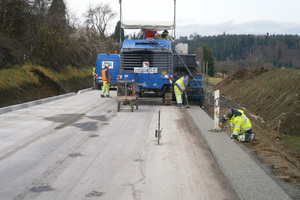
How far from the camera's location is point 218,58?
467 feet

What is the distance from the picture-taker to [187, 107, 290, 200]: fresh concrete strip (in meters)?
6.10

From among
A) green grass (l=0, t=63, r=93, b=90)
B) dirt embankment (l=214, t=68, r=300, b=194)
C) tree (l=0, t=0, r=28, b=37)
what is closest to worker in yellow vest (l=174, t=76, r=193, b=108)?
dirt embankment (l=214, t=68, r=300, b=194)

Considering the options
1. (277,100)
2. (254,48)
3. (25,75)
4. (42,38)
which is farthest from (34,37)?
(254,48)

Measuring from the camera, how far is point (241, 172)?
7.26 metres

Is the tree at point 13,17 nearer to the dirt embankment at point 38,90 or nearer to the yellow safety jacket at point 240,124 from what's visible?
the dirt embankment at point 38,90

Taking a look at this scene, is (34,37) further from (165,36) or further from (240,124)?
(240,124)

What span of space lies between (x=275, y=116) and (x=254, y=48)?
12257 centimetres

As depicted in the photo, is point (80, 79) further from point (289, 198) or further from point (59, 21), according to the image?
point (289, 198)

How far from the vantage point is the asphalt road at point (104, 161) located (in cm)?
618

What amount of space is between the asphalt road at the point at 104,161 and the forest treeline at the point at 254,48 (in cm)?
10614

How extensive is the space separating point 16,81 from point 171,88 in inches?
371

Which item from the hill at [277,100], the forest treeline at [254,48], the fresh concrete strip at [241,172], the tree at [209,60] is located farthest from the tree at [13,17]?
the forest treeline at [254,48]

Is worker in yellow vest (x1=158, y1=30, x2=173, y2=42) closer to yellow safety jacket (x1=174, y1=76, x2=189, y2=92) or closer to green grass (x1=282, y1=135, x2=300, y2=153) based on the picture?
yellow safety jacket (x1=174, y1=76, x2=189, y2=92)

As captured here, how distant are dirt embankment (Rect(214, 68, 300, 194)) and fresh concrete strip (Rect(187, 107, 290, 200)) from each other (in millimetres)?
491
